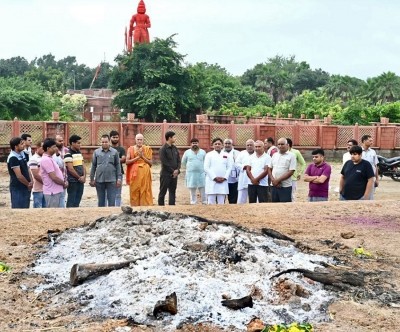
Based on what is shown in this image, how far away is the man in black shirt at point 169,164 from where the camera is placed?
9875 mm

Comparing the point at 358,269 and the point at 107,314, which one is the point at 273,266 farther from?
the point at 107,314

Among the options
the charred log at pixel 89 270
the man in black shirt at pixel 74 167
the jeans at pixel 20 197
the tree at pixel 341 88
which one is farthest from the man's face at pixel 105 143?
the tree at pixel 341 88

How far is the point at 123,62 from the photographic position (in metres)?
31.7

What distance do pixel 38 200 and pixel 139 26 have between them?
35.9 metres

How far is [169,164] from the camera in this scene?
9961 mm

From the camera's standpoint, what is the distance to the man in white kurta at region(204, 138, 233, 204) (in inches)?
383

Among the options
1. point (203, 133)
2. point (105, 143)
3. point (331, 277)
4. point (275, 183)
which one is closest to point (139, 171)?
point (105, 143)

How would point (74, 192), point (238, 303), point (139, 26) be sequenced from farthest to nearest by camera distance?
point (139, 26) < point (74, 192) < point (238, 303)

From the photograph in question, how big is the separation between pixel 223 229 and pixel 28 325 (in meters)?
2.40

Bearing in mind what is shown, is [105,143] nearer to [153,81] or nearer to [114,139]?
[114,139]

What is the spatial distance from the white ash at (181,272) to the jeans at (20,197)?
92.3 inches

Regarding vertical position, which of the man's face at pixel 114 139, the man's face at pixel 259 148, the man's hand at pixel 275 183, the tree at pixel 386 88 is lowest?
the man's hand at pixel 275 183

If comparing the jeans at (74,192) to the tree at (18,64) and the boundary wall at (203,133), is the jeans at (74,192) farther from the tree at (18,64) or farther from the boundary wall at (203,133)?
the tree at (18,64)

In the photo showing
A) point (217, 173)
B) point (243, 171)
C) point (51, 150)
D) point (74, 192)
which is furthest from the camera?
point (217, 173)
